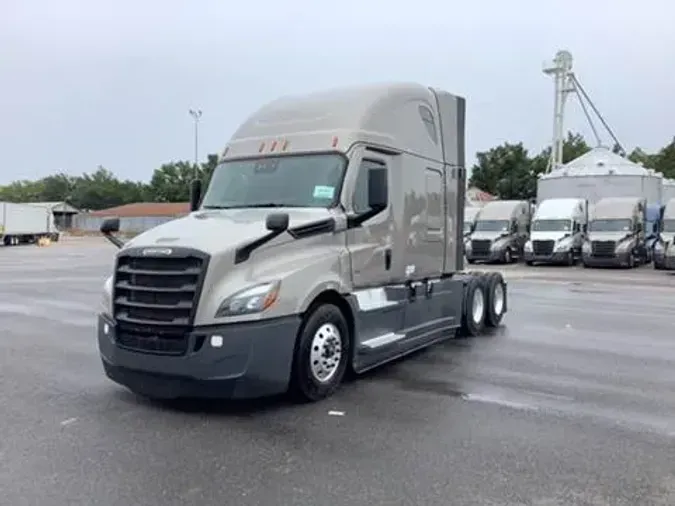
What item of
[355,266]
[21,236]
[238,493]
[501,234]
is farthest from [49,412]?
[21,236]

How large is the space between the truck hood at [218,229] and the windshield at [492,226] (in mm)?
26708

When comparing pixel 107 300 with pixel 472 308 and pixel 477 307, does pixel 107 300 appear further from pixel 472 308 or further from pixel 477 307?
pixel 477 307

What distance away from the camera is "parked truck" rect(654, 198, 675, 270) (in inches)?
1055

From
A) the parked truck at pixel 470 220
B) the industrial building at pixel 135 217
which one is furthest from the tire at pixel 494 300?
the industrial building at pixel 135 217

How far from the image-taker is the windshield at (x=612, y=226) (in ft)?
96.0

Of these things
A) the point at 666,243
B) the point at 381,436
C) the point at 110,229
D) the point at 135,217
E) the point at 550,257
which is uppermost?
the point at 135,217

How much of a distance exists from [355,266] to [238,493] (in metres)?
3.17

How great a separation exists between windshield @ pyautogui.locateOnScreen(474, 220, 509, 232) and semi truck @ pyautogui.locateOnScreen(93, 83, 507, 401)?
2346 centimetres

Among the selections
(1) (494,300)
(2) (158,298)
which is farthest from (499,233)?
(2) (158,298)

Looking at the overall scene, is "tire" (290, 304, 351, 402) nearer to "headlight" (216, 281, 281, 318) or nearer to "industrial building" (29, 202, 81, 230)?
"headlight" (216, 281, 281, 318)

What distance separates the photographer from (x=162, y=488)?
14.2 feet

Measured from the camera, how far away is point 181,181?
115375mm

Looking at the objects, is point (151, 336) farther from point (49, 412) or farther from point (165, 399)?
point (49, 412)

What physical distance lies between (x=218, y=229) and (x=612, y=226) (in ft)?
87.8
